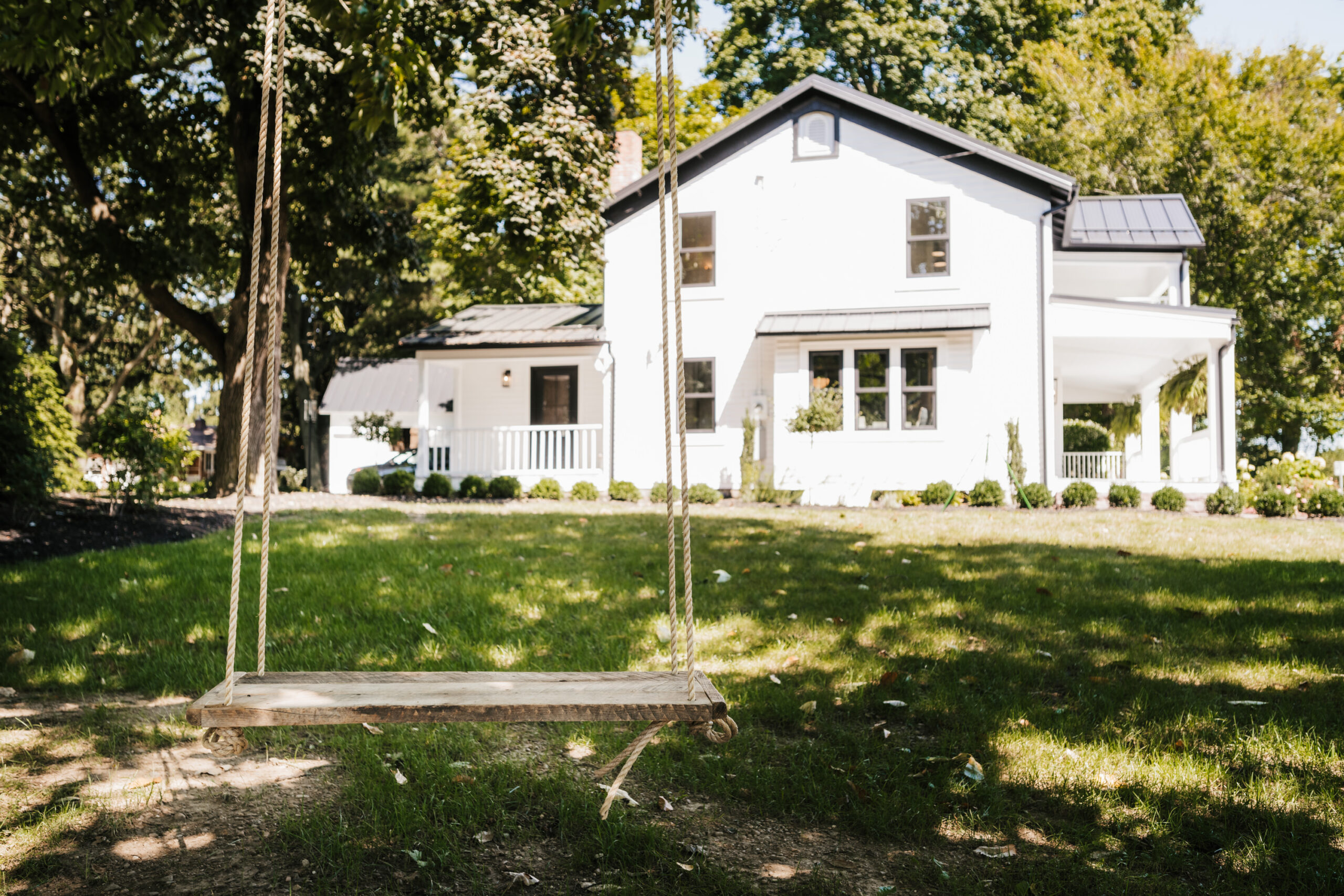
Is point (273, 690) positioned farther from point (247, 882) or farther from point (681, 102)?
point (681, 102)

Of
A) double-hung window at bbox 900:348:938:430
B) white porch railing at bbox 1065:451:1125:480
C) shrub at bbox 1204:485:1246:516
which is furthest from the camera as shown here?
white porch railing at bbox 1065:451:1125:480

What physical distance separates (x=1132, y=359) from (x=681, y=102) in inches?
574

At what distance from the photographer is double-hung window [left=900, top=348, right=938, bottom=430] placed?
15.4m

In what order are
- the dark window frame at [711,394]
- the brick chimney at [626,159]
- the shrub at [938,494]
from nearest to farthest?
the shrub at [938,494]
the dark window frame at [711,394]
the brick chimney at [626,159]

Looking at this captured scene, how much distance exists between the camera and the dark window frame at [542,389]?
18.8m

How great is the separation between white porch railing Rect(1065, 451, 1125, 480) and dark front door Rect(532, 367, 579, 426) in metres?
11.6

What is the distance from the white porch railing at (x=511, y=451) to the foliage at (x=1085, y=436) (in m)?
20.5

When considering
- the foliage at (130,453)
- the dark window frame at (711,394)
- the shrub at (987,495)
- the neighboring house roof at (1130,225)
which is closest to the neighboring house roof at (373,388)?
the dark window frame at (711,394)

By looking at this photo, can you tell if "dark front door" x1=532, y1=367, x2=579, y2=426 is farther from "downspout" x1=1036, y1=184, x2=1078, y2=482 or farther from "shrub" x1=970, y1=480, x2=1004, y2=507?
"downspout" x1=1036, y1=184, x2=1078, y2=482

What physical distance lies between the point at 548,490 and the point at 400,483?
2.70 m

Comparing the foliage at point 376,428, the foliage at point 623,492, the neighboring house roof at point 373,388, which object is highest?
the neighboring house roof at point 373,388

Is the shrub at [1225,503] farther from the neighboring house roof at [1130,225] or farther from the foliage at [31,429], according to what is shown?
the foliage at [31,429]

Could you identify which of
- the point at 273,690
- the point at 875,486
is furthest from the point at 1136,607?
the point at 875,486

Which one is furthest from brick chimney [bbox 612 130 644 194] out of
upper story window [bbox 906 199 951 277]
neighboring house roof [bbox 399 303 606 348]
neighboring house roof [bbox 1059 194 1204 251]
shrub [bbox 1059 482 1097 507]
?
shrub [bbox 1059 482 1097 507]
